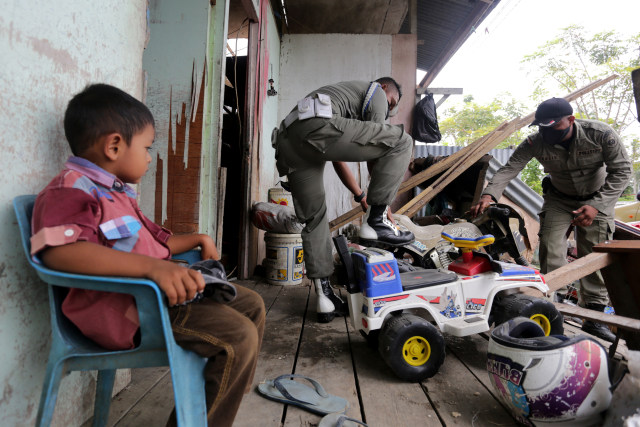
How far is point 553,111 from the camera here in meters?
3.04

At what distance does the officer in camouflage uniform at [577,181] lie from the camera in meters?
3.04

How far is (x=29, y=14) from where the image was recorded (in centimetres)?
95

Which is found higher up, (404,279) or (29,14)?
(29,14)

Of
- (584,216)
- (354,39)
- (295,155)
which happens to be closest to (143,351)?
(295,155)

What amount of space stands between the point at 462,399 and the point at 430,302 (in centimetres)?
46

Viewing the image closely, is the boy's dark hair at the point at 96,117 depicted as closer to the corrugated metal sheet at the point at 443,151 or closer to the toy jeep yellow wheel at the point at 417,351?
the toy jeep yellow wheel at the point at 417,351

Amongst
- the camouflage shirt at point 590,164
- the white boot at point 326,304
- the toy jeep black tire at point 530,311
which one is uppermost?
the camouflage shirt at point 590,164

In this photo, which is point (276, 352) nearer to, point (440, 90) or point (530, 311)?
point (530, 311)

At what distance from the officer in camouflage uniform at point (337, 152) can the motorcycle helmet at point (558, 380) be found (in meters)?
1.13

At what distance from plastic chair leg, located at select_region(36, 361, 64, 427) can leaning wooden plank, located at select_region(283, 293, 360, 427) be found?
0.75 metres

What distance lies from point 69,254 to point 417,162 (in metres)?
5.60

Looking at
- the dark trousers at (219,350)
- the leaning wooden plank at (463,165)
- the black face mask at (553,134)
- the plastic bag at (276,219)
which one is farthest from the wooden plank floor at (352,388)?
the leaning wooden plank at (463,165)

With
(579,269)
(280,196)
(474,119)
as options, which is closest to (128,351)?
(579,269)

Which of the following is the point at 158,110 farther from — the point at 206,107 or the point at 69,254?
the point at 69,254
